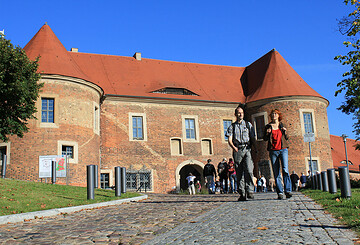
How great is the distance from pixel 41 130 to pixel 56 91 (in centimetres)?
254

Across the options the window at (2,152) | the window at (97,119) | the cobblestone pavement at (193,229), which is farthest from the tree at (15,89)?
the cobblestone pavement at (193,229)

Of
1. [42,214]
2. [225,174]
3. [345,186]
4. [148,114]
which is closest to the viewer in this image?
[42,214]

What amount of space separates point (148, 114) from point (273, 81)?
10.5m

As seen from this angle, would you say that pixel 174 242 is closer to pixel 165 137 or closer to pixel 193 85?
pixel 165 137

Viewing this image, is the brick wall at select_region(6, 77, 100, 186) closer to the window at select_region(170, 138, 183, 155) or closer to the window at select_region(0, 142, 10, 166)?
the window at select_region(0, 142, 10, 166)

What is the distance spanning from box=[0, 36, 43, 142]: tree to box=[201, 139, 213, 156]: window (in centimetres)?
1359

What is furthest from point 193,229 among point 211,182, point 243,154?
point 211,182

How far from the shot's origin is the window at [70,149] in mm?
23297

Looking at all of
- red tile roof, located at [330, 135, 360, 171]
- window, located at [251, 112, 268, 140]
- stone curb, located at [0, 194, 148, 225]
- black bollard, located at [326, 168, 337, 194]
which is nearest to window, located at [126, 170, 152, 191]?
window, located at [251, 112, 268, 140]

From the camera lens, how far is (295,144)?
29719 millimetres

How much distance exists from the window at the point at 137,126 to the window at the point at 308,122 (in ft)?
39.7

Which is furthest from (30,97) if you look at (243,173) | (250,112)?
(250,112)

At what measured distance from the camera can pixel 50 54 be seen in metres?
26.0

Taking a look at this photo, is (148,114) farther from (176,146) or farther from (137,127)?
(176,146)
